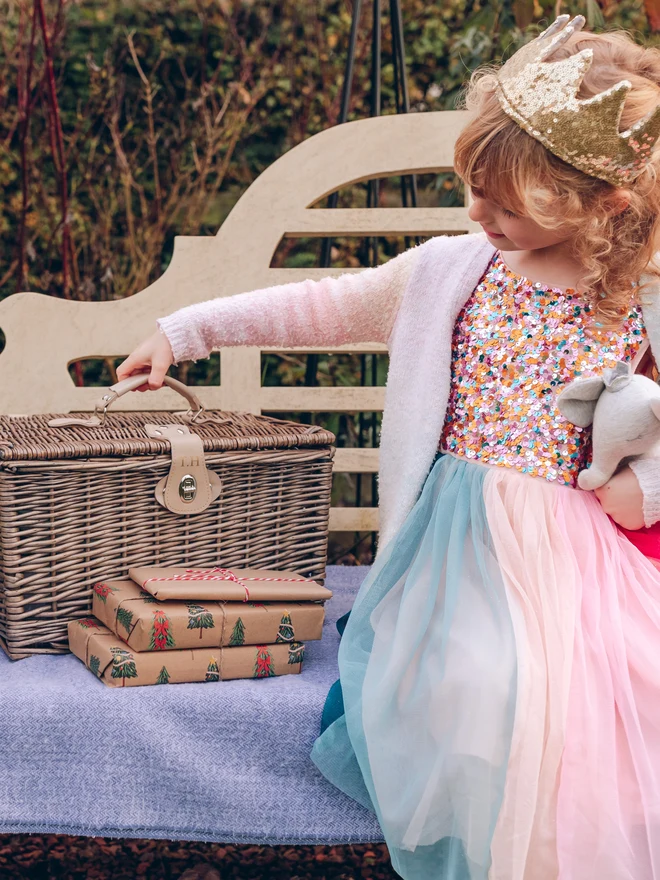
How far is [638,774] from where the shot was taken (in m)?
1.05

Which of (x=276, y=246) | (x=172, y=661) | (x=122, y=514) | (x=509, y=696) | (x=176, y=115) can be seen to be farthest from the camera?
(x=176, y=115)

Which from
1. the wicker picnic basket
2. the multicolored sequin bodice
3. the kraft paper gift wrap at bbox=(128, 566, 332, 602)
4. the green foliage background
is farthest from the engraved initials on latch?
the green foliage background

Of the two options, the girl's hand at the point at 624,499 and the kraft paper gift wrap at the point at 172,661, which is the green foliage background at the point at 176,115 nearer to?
the kraft paper gift wrap at the point at 172,661

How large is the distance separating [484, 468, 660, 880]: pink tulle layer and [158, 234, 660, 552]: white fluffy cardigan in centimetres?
19

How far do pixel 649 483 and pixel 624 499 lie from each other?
38mm

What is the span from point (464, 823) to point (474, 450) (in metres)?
0.51

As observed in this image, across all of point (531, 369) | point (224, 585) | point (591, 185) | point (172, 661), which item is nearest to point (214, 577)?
point (224, 585)

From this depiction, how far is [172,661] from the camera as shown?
132 centimetres

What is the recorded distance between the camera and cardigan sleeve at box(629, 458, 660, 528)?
124 centimetres

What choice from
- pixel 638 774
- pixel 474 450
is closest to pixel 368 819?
pixel 638 774

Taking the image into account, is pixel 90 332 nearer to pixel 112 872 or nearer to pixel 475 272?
pixel 475 272

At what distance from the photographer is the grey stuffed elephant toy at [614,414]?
120 centimetres

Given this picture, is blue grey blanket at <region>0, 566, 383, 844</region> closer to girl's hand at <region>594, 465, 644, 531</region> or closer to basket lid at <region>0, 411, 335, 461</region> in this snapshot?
basket lid at <region>0, 411, 335, 461</region>

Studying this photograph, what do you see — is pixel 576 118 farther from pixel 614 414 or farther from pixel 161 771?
pixel 161 771
